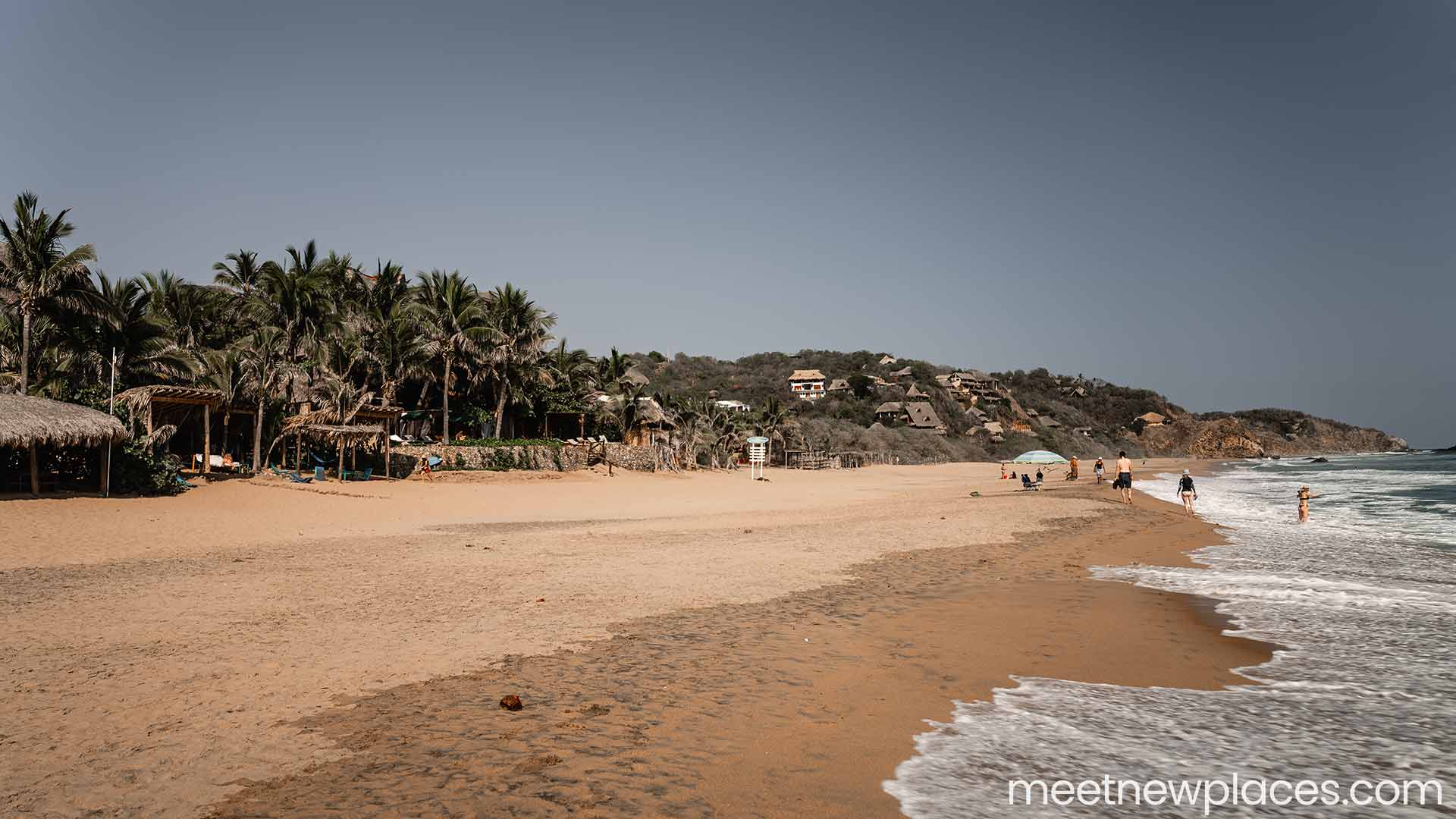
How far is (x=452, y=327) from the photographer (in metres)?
36.5

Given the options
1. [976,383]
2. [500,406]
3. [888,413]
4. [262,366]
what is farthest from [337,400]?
[976,383]

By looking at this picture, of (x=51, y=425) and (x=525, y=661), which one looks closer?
(x=525, y=661)

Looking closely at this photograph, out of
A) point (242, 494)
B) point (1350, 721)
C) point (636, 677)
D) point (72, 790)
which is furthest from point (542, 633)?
point (242, 494)

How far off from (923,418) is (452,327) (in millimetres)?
67843

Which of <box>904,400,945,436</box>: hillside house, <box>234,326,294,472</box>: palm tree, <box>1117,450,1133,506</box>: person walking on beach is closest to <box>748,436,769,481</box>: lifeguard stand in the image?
<box>1117,450,1133,506</box>: person walking on beach

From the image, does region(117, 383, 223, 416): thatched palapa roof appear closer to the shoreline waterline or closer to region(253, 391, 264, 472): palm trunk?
region(253, 391, 264, 472): palm trunk

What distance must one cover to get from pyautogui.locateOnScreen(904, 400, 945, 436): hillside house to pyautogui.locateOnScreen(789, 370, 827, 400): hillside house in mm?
17940

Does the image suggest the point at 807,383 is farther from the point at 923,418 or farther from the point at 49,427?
the point at 49,427

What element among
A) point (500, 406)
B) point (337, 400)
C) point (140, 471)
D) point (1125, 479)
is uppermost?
point (500, 406)

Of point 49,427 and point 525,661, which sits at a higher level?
point 49,427

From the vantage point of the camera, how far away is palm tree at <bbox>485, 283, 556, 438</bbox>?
3834 cm

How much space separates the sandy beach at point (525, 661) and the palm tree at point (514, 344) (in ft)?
79.6

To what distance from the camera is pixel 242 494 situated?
21.4 metres

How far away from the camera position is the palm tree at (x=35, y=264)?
2164cm
